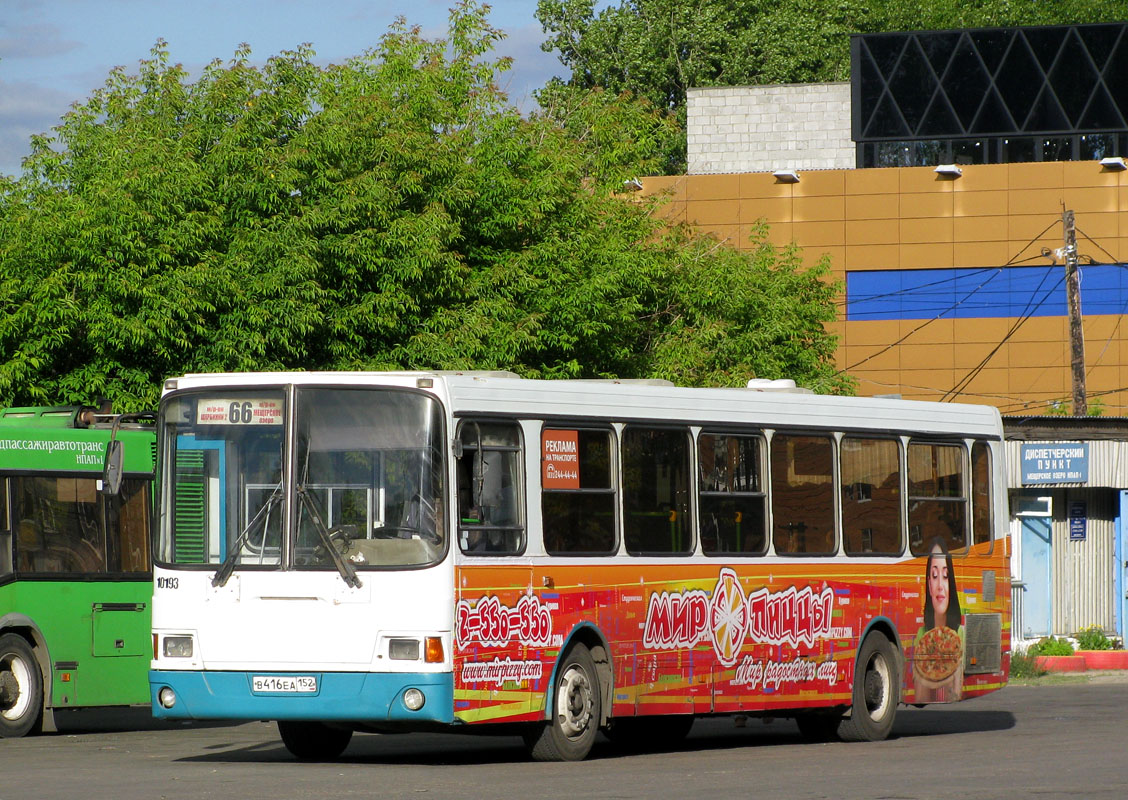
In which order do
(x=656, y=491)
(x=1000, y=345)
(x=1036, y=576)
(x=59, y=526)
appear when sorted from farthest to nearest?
1. (x=1000, y=345)
2. (x=1036, y=576)
3. (x=59, y=526)
4. (x=656, y=491)

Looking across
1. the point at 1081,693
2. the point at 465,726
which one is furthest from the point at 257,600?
the point at 1081,693

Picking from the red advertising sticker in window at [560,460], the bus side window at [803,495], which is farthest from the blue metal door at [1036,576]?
the red advertising sticker in window at [560,460]

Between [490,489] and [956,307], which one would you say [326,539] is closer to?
[490,489]

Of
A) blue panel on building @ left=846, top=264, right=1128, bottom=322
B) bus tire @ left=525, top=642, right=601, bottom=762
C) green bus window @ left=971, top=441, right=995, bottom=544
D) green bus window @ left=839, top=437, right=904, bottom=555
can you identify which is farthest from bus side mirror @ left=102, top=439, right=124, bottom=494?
blue panel on building @ left=846, top=264, right=1128, bottom=322

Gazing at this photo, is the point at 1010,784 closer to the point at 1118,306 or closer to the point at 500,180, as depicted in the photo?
the point at 500,180

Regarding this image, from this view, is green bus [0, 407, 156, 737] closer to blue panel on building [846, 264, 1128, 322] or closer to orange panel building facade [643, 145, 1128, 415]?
orange panel building facade [643, 145, 1128, 415]

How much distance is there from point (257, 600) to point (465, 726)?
1.58 metres

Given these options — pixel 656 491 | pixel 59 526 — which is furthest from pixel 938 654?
pixel 59 526

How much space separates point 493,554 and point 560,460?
40.0 inches

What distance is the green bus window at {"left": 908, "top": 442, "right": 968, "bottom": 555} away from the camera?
1631 centimetres

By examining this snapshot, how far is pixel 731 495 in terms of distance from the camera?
14422 millimetres

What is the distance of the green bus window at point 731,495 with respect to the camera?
46.5 feet

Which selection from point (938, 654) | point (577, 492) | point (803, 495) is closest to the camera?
point (577, 492)

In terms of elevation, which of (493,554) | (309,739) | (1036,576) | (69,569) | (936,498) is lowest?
(309,739)
